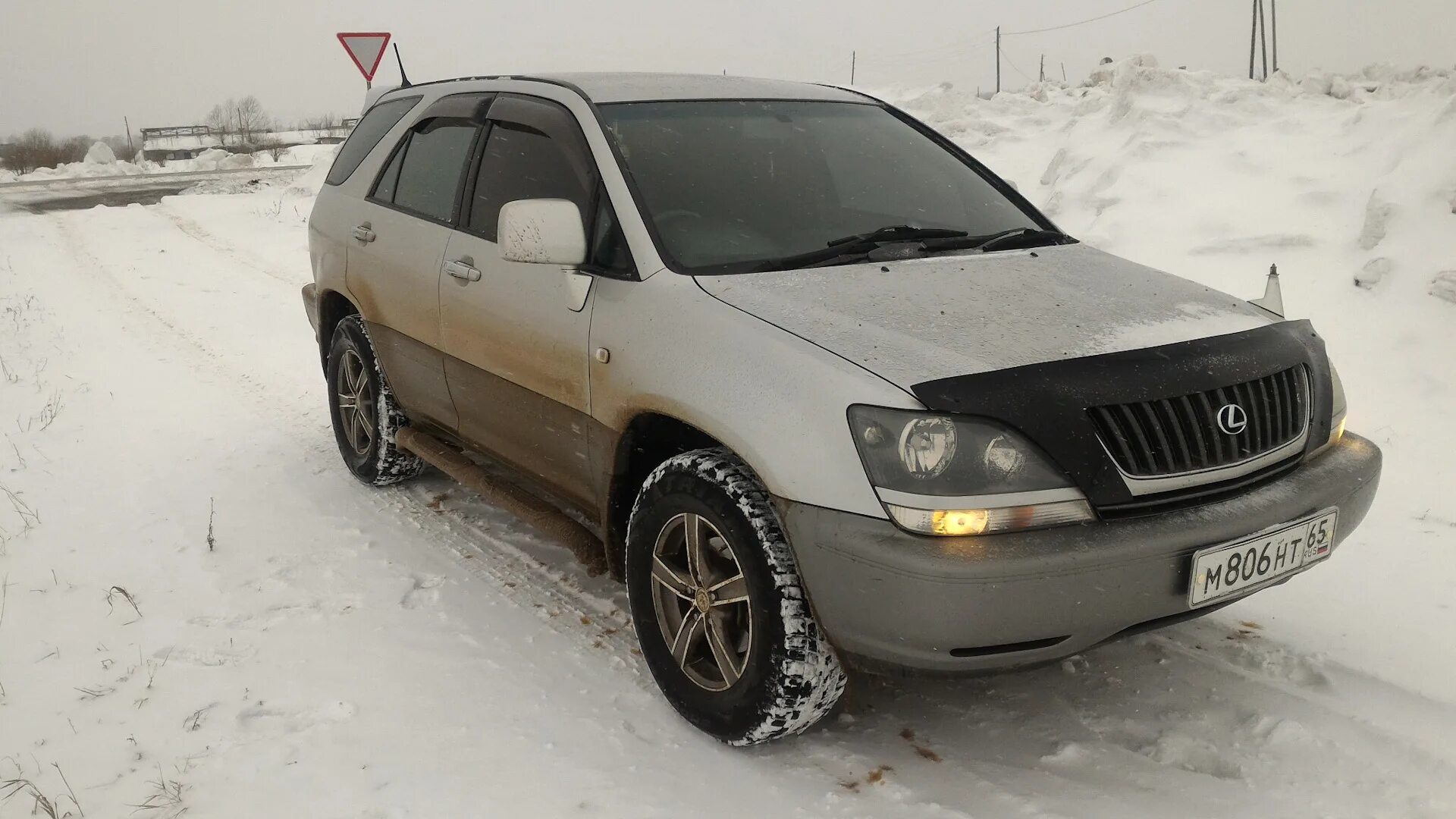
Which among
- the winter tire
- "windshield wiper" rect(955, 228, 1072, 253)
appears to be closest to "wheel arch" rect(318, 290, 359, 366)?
the winter tire

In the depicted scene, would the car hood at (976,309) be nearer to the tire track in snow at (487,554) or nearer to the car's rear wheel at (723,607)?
the car's rear wheel at (723,607)

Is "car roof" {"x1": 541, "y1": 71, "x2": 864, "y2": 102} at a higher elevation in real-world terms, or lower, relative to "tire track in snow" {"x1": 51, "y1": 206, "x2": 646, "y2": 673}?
higher

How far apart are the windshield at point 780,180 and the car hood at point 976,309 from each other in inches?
8.9

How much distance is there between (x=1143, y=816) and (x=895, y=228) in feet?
5.96

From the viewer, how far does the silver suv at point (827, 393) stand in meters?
2.42

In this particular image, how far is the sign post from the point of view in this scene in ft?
33.6

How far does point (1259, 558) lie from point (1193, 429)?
0.36 metres

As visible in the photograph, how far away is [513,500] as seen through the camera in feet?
13.1

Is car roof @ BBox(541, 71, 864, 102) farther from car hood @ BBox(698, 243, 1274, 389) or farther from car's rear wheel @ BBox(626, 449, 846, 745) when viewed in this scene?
car's rear wheel @ BBox(626, 449, 846, 745)

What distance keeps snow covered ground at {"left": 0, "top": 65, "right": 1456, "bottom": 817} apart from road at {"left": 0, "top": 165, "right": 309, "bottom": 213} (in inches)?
551

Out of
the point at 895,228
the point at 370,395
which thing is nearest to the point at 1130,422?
the point at 895,228

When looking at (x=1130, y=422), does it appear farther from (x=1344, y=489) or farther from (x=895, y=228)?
(x=895, y=228)

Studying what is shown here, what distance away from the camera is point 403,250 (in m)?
4.34

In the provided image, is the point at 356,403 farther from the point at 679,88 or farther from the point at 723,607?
the point at 723,607
